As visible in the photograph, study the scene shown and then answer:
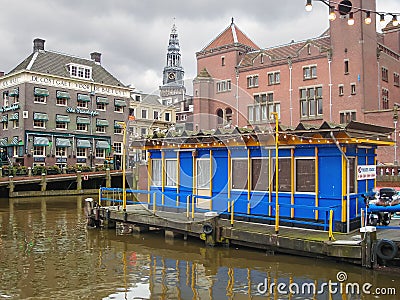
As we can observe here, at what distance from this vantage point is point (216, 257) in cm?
1394

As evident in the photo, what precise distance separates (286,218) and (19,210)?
65.7 ft

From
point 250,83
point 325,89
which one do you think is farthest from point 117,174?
point 325,89

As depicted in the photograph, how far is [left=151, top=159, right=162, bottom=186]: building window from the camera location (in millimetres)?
18938

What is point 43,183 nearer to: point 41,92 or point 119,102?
point 41,92

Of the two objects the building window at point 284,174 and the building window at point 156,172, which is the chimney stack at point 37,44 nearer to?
the building window at point 156,172

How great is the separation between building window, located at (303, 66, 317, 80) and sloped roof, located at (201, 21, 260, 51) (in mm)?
11072

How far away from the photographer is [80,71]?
5584 centimetres

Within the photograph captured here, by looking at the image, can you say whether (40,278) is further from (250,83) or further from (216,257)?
(250,83)

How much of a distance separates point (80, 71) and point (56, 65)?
3.14 metres

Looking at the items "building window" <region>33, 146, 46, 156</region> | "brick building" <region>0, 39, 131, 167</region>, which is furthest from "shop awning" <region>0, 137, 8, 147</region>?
"building window" <region>33, 146, 46, 156</region>

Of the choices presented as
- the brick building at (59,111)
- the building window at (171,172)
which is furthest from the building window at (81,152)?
the building window at (171,172)

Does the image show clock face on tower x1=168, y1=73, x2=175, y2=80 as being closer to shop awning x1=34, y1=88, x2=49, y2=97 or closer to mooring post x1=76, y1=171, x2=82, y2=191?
shop awning x1=34, y1=88, x2=49, y2=97

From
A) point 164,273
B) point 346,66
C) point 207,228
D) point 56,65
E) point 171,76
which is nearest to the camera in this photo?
point 164,273

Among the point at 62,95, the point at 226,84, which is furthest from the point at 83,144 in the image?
the point at 226,84
